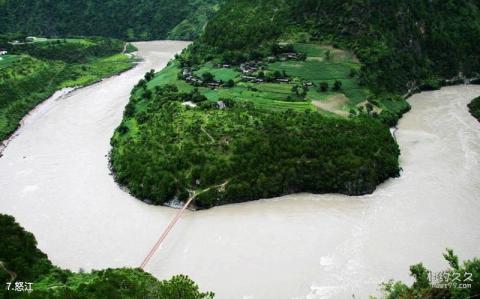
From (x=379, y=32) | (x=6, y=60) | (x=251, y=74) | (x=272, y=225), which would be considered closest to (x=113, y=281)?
(x=272, y=225)

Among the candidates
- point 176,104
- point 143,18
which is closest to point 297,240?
point 176,104

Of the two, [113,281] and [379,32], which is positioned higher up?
[379,32]

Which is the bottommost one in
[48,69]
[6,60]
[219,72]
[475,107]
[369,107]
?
[48,69]

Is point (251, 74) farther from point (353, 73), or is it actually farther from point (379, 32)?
point (379, 32)

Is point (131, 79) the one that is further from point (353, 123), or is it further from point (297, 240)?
point (297, 240)

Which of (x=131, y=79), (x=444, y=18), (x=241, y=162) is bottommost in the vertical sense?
(x=131, y=79)

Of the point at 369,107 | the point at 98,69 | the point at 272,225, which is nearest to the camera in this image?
the point at 272,225

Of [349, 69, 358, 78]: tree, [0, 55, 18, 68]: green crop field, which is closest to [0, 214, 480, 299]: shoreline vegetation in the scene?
[349, 69, 358, 78]: tree
